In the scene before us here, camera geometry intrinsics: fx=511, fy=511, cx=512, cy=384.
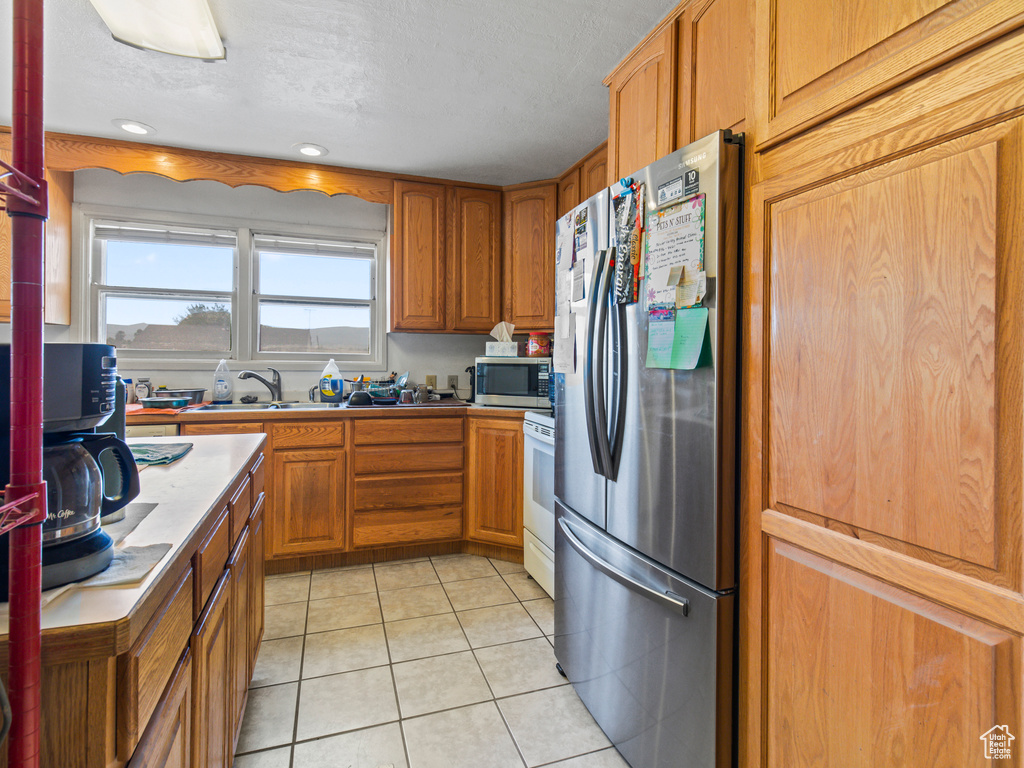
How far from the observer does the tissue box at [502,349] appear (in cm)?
324

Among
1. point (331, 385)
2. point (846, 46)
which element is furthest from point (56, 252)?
point (846, 46)

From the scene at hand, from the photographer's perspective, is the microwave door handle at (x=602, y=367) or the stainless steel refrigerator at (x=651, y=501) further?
the microwave door handle at (x=602, y=367)

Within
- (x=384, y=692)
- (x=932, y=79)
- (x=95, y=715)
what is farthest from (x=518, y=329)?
(x=95, y=715)

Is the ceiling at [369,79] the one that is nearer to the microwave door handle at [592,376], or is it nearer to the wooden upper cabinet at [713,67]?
the wooden upper cabinet at [713,67]

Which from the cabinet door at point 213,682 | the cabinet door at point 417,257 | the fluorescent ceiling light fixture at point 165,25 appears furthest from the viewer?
the cabinet door at point 417,257

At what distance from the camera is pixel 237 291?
11.3 feet

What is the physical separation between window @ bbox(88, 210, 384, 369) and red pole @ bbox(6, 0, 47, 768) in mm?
3235

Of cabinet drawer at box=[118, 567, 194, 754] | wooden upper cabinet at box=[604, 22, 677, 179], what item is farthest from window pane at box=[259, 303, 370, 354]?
cabinet drawer at box=[118, 567, 194, 754]

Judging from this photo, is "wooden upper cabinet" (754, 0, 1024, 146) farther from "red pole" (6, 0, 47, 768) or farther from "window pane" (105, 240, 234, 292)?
"window pane" (105, 240, 234, 292)

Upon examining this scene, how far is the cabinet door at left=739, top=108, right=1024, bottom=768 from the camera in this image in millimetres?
711

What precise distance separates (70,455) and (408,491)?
2452 millimetres

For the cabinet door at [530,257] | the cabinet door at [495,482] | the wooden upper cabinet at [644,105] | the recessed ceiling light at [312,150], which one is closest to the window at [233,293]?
the recessed ceiling light at [312,150]

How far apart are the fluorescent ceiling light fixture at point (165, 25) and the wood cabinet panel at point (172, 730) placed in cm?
211

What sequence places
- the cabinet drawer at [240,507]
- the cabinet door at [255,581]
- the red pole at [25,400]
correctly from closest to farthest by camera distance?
1. the red pole at [25,400]
2. the cabinet drawer at [240,507]
3. the cabinet door at [255,581]
